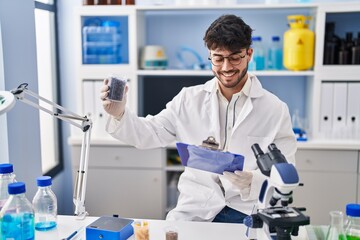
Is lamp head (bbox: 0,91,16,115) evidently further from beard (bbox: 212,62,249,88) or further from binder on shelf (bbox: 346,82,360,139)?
binder on shelf (bbox: 346,82,360,139)

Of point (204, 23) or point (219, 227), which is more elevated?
point (204, 23)

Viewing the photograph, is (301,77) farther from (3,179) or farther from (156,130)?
(3,179)

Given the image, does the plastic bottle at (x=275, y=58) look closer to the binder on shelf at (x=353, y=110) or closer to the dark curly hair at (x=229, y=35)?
the binder on shelf at (x=353, y=110)

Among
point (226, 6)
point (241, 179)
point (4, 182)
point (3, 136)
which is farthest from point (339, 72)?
point (4, 182)

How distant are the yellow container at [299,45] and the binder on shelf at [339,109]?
0.25 meters

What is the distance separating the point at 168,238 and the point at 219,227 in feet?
0.78

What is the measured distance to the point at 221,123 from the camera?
1978 millimetres

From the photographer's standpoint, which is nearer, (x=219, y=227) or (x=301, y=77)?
(x=219, y=227)

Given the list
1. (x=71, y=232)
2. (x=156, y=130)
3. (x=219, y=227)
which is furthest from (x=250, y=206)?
(x=71, y=232)

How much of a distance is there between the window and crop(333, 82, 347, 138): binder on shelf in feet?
6.75

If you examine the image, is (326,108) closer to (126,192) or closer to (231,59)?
(231,59)

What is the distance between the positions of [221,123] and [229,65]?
282mm

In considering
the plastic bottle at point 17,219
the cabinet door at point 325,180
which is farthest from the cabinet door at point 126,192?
the plastic bottle at point 17,219

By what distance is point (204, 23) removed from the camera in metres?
3.33
